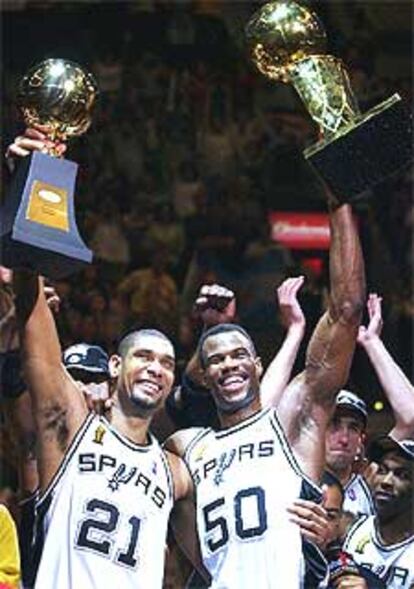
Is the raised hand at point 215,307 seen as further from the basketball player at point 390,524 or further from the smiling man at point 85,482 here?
the basketball player at point 390,524

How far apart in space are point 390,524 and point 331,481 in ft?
1.04

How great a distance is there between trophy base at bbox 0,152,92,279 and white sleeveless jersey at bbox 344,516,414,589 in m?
1.77

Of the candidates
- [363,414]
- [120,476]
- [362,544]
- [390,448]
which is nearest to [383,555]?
[362,544]

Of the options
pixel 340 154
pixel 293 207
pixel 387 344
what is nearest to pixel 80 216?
pixel 293 207

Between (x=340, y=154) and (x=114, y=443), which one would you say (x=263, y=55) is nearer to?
(x=340, y=154)

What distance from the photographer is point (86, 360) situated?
7211 millimetres

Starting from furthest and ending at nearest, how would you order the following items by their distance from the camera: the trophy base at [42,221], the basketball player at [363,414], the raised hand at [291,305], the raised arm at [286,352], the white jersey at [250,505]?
the basketball player at [363,414]
the raised hand at [291,305]
the raised arm at [286,352]
the white jersey at [250,505]
the trophy base at [42,221]

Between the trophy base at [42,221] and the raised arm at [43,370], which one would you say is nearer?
the trophy base at [42,221]

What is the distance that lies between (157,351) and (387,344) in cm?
383

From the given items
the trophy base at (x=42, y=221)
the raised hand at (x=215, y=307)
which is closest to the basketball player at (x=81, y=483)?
the trophy base at (x=42, y=221)

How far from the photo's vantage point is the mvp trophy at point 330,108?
633 centimetres

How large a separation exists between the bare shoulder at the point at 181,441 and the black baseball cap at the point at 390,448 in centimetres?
94

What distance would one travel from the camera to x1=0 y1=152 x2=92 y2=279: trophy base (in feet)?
20.1

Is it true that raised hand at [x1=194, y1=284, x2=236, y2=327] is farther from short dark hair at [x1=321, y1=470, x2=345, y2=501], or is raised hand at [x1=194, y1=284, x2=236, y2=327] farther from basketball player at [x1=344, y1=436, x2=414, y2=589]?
basketball player at [x1=344, y1=436, x2=414, y2=589]
